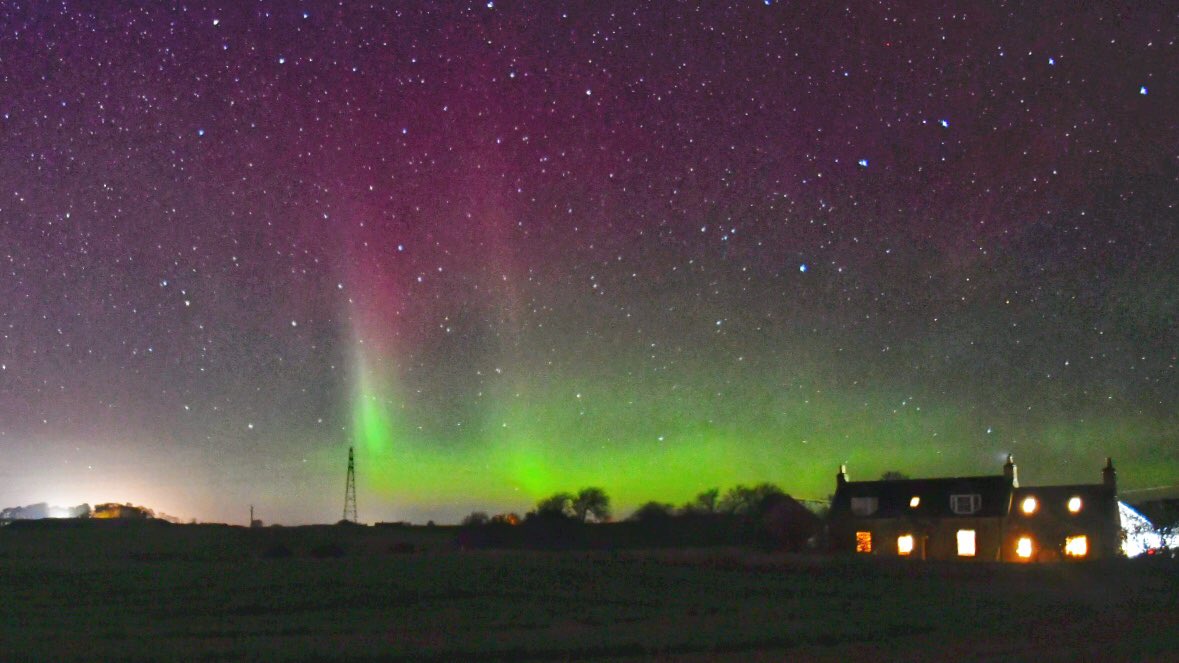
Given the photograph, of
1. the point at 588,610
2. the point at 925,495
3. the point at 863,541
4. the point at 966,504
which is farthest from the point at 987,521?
the point at 588,610

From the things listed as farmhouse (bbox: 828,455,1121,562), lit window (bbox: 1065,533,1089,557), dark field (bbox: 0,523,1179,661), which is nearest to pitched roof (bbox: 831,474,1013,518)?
farmhouse (bbox: 828,455,1121,562)

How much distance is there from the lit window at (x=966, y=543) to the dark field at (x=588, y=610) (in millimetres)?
16105

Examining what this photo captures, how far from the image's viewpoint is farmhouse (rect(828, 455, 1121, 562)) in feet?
196

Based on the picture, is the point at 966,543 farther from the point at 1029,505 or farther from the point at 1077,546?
the point at 1077,546

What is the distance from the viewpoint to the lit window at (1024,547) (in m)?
59.2

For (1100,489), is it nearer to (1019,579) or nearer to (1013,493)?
(1013,493)

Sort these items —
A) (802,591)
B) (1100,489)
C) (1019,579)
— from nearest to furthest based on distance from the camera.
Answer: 1. (802,591)
2. (1019,579)
3. (1100,489)

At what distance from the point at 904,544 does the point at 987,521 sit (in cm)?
481

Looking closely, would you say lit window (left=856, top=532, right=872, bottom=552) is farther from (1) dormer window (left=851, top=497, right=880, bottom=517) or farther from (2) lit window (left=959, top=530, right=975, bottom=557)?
(2) lit window (left=959, top=530, right=975, bottom=557)

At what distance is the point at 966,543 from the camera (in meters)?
60.7

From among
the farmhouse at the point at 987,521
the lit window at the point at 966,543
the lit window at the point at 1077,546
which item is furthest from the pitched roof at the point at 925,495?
the lit window at the point at 1077,546

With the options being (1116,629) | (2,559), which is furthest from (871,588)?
(2,559)

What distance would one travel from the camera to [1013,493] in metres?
62.3

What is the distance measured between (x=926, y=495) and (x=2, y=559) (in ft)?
167
